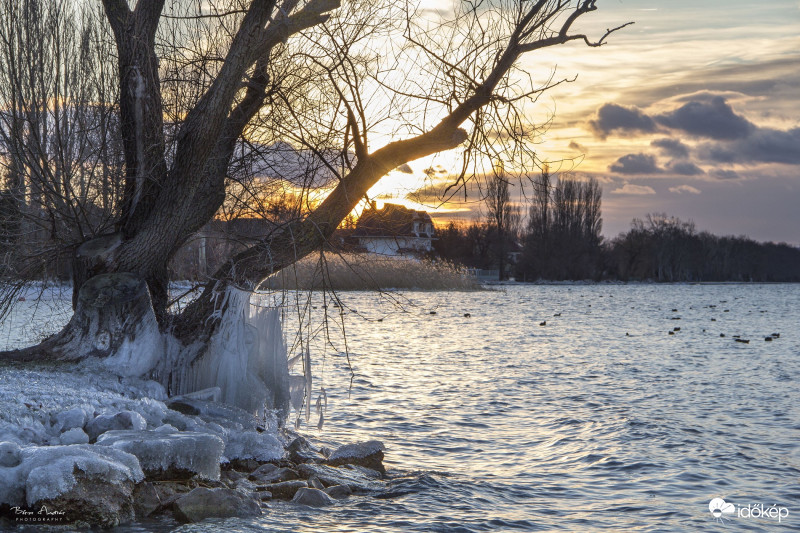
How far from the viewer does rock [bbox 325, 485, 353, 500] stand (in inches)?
264

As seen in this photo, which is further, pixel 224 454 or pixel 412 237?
pixel 412 237

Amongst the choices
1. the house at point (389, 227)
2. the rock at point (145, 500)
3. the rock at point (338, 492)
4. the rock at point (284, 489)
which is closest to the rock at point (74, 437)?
the rock at point (145, 500)

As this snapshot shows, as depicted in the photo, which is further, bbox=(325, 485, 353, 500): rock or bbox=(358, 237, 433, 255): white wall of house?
bbox=(358, 237, 433, 255): white wall of house

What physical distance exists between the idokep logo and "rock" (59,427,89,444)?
5.27 metres

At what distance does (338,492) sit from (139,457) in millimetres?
1696

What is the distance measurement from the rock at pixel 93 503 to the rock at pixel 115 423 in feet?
4.11

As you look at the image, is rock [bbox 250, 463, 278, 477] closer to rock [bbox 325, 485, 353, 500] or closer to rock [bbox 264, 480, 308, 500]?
rock [bbox 264, 480, 308, 500]

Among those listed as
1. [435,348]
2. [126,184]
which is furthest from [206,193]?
[435,348]

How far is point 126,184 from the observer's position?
9.67 meters

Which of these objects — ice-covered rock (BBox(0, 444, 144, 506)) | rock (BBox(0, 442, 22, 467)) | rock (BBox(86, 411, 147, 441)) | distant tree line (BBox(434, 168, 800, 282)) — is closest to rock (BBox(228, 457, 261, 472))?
rock (BBox(86, 411, 147, 441))

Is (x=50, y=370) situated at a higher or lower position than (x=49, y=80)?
lower

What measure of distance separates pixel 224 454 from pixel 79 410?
1361 millimetres

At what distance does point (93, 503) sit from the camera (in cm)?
547

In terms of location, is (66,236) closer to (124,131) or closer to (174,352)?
(124,131)
